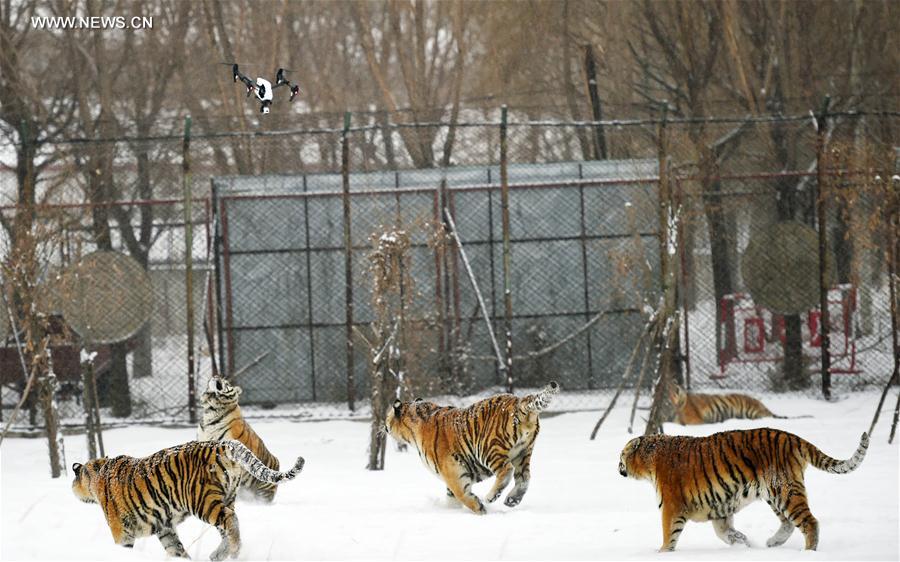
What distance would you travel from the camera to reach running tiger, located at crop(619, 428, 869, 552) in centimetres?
651

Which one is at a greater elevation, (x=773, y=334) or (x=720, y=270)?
(x=720, y=270)

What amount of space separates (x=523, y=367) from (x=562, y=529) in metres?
6.64

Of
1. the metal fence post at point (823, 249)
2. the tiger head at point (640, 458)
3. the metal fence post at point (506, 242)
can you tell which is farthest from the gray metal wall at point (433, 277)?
the tiger head at point (640, 458)

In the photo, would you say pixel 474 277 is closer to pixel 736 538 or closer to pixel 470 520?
pixel 470 520

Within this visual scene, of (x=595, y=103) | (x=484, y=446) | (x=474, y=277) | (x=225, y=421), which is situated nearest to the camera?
(x=484, y=446)

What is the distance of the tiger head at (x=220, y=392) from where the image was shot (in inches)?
345

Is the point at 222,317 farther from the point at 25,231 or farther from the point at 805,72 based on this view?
the point at 805,72

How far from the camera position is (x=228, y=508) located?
6.77 m

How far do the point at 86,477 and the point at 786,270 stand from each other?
919 cm

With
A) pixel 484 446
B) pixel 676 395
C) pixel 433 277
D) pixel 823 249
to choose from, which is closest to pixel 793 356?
pixel 823 249

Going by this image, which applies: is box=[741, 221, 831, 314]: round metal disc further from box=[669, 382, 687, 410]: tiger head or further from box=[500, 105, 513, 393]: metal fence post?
box=[500, 105, 513, 393]: metal fence post

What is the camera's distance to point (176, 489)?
680 cm

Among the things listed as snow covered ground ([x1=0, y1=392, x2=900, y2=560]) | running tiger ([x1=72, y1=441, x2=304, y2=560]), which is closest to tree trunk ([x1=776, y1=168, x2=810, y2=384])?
snow covered ground ([x1=0, y1=392, x2=900, y2=560])

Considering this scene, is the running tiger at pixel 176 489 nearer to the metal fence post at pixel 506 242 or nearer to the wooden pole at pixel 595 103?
the metal fence post at pixel 506 242
